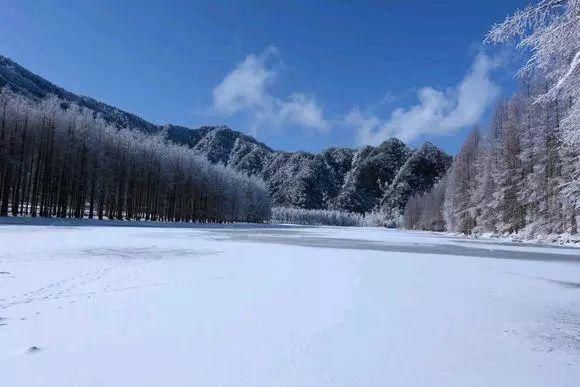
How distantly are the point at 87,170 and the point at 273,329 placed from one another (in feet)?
186

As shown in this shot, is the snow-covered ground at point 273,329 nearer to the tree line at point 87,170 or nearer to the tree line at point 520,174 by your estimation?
the tree line at point 520,174

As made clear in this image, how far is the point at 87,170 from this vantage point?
55.9 metres

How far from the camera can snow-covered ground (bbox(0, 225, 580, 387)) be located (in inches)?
169

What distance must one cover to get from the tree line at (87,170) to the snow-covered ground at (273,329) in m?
43.1

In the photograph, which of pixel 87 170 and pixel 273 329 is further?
pixel 87 170

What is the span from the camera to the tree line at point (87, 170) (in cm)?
4738

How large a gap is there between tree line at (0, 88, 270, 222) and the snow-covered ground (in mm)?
43103

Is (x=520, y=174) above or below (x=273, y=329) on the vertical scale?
above

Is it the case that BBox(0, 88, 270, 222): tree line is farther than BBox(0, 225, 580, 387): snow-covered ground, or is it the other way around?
BBox(0, 88, 270, 222): tree line

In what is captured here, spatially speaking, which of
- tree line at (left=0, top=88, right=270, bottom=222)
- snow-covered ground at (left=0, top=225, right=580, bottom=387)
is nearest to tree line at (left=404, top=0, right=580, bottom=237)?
snow-covered ground at (left=0, top=225, right=580, bottom=387)

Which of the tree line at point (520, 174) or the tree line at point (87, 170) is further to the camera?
the tree line at point (87, 170)

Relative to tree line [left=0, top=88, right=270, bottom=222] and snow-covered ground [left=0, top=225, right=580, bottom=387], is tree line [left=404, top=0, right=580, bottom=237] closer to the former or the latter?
snow-covered ground [left=0, top=225, right=580, bottom=387]

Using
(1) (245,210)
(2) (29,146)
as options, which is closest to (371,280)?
(2) (29,146)

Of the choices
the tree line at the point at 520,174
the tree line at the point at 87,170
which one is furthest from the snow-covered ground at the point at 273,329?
the tree line at the point at 87,170
